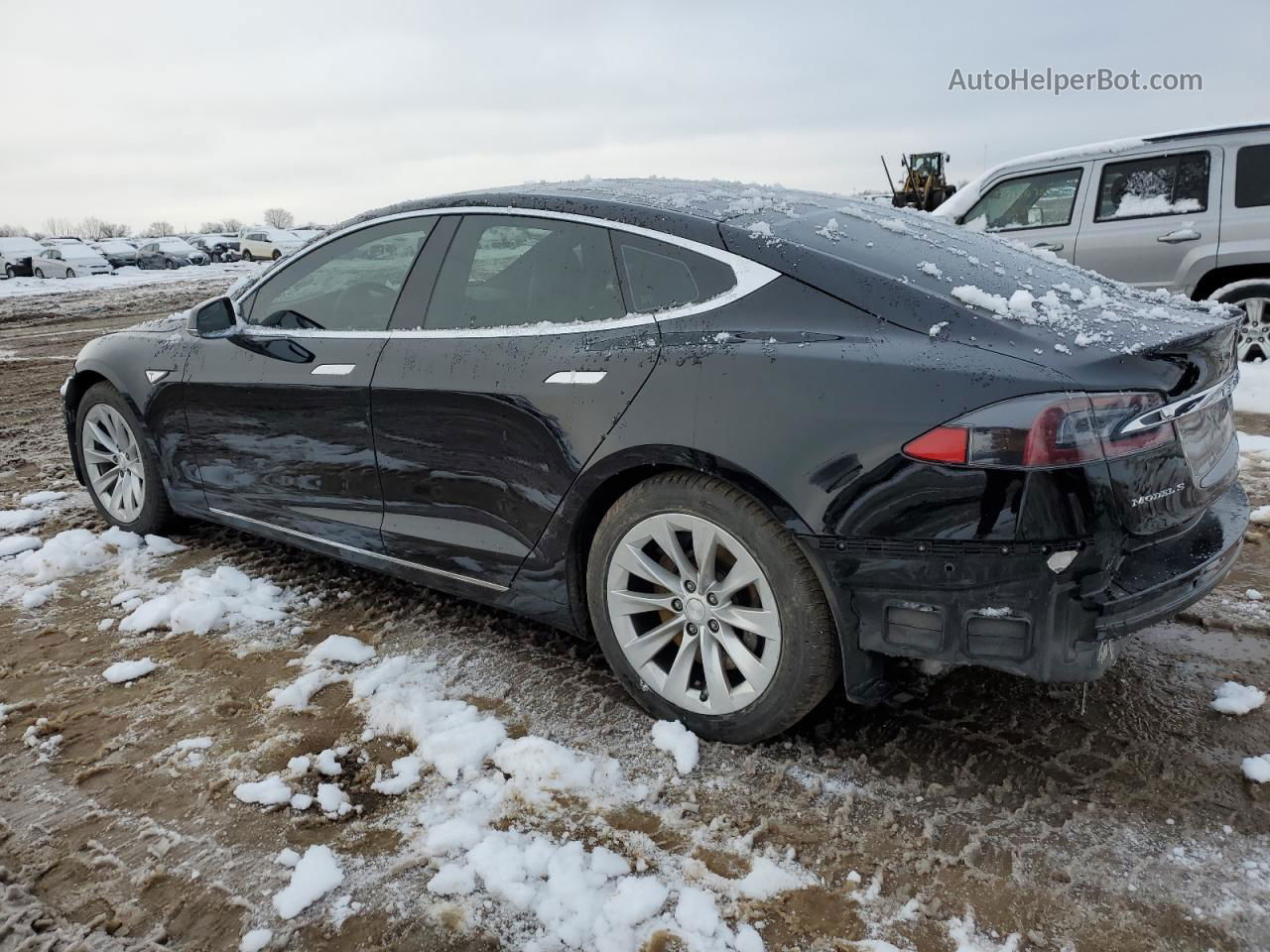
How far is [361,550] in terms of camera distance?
11.6ft

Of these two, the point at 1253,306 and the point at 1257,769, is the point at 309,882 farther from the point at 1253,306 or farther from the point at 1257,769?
the point at 1253,306

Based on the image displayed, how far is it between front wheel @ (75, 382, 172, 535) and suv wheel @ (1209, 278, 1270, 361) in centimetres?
685

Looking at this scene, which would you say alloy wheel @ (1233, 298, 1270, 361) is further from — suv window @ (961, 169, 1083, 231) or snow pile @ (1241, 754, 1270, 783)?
snow pile @ (1241, 754, 1270, 783)

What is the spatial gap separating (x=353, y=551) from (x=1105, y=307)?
265 cm

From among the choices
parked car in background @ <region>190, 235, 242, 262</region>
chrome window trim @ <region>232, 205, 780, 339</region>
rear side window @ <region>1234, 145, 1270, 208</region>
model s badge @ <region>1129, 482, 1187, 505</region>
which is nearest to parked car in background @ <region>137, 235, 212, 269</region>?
parked car in background @ <region>190, 235, 242, 262</region>

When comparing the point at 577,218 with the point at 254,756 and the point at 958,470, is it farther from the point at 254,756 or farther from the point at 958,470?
the point at 254,756

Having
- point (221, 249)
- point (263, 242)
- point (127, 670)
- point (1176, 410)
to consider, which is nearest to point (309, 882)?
point (127, 670)

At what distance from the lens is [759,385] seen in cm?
240

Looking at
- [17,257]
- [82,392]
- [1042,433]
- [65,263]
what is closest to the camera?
[1042,433]

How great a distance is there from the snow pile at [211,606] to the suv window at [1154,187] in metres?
6.60

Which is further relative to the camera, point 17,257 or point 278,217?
point 278,217

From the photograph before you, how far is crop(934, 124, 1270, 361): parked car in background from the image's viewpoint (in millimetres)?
6707

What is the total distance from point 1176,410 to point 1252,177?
5.79 meters

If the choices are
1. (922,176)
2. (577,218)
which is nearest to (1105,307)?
(577,218)
